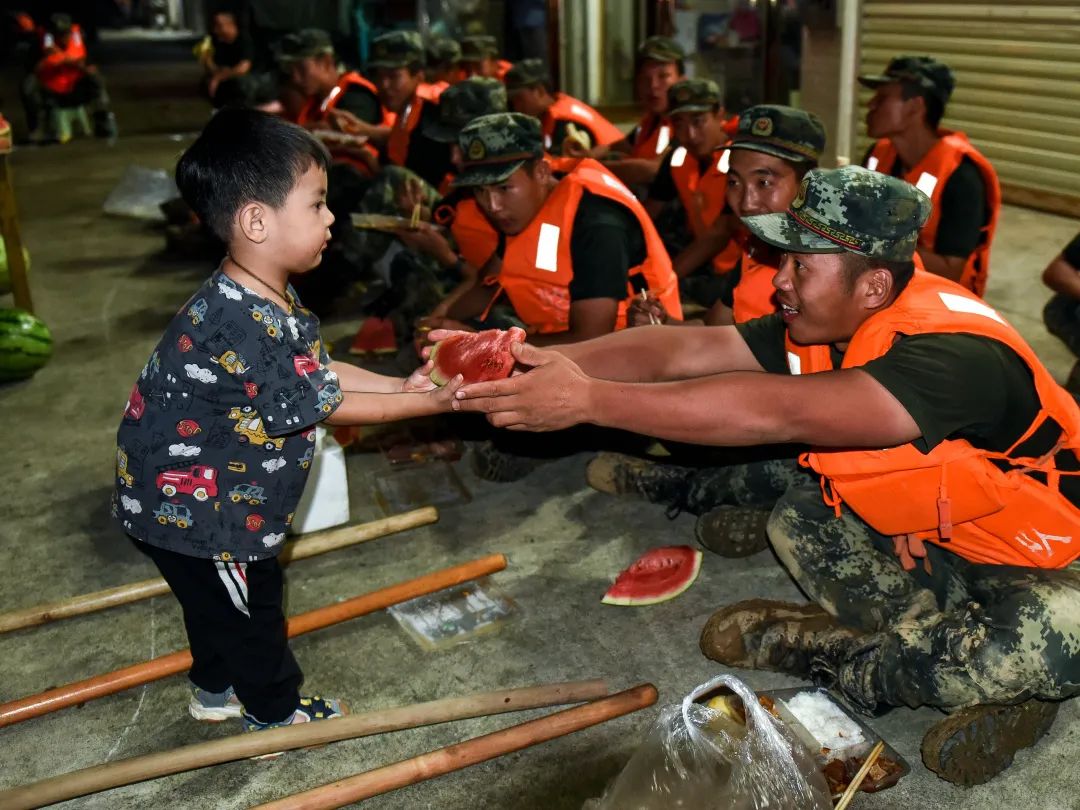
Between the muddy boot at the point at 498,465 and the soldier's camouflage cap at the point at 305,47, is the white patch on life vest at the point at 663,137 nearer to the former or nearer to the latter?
the soldier's camouflage cap at the point at 305,47

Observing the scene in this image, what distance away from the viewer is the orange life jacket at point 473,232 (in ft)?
17.1

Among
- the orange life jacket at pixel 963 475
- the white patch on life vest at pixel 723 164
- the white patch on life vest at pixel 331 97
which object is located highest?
the white patch on life vest at pixel 331 97

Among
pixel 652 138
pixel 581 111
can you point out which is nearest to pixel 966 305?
pixel 652 138

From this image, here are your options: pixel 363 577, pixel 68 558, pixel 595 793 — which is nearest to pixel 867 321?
pixel 595 793

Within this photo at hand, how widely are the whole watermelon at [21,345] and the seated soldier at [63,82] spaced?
1055 cm

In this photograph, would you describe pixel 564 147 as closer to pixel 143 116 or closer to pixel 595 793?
pixel 595 793

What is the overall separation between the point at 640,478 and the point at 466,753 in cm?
172

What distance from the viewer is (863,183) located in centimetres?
255

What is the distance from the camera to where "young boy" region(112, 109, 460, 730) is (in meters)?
2.32

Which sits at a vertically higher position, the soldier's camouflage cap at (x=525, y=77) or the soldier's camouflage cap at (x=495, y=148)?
the soldier's camouflage cap at (x=525, y=77)

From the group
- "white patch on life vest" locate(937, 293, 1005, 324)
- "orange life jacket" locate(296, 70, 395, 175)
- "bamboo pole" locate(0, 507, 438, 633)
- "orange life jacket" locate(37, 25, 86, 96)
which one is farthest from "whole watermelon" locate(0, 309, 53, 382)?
"orange life jacket" locate(37, 25, 86, 96)

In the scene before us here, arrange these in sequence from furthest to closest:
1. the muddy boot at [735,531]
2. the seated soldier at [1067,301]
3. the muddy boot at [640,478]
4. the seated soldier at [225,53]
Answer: the seated soldier at [225,53] → the seated soldier at [1067,301] → the muddy boot at [640,478] → the muddy boot at [735,531]

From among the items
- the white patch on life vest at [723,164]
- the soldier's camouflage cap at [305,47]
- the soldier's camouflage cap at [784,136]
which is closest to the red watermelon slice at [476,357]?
the soldier's camouflage cap at [784,136]

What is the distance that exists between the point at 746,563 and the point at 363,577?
4.48 ft
